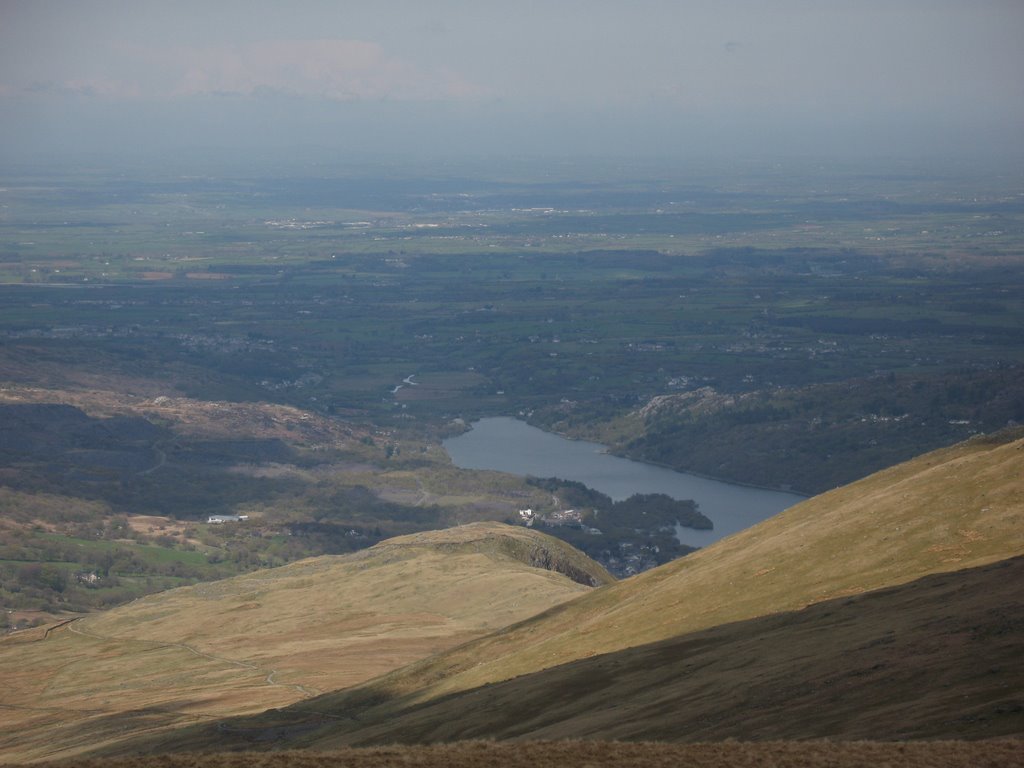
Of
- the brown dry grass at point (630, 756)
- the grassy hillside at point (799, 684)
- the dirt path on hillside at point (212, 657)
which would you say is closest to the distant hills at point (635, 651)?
the grassy hillside at point (799, 684)

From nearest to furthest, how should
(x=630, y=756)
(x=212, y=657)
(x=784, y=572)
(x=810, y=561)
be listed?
(x=630, y=756) < (x=810, y=561) < (x=784, y=572) < (x=212, y=657)

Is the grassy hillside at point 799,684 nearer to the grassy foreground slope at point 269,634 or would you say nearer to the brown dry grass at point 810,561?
the brown dry grass at point 810,561

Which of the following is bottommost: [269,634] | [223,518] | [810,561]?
[223,518]

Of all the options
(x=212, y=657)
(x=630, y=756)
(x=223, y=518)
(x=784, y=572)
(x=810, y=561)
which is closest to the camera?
(x=630, y=756)

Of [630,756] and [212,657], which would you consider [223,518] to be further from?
[630,756]

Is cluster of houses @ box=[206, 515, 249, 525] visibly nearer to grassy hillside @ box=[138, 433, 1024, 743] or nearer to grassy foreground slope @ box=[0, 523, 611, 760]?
grassy foreground slope @ box=[0, 523, 611, 760]

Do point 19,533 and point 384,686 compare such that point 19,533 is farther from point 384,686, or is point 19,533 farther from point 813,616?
point 813,616

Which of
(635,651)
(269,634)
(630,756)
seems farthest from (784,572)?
(269,634)
